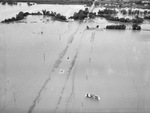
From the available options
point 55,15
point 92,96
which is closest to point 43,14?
point 55,15

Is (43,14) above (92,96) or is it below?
above

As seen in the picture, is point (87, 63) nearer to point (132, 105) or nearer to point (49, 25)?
point (132, 105)

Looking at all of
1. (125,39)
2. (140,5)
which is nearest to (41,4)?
(140,5)

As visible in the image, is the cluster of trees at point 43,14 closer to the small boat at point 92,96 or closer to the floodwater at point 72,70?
the floodwater at point 72,70

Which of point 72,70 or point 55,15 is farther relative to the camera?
point 55,15

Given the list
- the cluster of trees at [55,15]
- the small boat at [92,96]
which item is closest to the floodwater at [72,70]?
the small boat at [92,96]

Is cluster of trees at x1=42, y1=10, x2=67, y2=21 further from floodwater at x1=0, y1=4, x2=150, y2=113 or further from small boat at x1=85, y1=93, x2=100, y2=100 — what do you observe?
small boat at x1=85, y1=93, x2=100, y2=100

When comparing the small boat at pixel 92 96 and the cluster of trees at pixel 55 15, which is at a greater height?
the cluster of trees at pixel 55 15

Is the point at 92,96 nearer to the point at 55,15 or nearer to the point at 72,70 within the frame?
the point at 72,70
